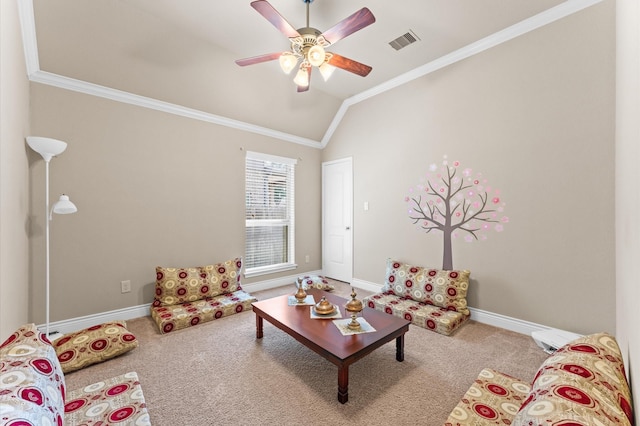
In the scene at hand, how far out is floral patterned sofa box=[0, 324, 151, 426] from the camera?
Result: 792 mm

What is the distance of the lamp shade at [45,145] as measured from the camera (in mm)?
2123

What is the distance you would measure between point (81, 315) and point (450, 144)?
4.62m

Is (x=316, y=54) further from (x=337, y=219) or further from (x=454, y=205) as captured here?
(x=337, y=219)

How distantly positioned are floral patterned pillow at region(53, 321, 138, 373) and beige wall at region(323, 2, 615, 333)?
3320 mm

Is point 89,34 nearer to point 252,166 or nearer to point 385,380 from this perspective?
point 252,166

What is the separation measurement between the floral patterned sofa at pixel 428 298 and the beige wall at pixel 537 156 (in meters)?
0.22

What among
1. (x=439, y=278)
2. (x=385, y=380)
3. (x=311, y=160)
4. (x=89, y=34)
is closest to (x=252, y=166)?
(x=311, y=160)

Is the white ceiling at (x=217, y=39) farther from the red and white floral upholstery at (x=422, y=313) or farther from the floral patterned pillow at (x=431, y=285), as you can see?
the red and white floral upholstery at (x=422, y=313)

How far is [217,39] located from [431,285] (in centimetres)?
371

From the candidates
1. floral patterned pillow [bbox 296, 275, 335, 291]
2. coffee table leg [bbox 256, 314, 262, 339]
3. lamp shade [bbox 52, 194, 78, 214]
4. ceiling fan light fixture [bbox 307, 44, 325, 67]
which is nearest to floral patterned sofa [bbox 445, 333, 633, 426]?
coffee table leg [bbox 256, 314, 262, 339]

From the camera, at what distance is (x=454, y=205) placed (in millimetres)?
3232

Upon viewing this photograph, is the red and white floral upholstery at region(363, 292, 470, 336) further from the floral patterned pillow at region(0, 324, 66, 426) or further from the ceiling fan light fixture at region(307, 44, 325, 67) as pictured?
the floral patterned pillow at region(0, 324, 66, 426)

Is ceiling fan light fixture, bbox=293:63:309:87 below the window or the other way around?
the other way around

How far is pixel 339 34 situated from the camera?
80.7 inches
